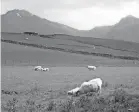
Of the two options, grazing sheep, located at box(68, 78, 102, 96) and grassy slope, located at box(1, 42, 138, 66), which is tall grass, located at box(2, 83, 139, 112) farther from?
grassy slope, located at box(1, 42, 138, 66)

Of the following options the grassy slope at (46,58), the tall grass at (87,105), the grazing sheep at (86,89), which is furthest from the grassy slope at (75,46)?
the tall grass at (87,105)

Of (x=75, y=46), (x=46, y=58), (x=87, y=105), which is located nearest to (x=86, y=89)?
(x=87, y=105)

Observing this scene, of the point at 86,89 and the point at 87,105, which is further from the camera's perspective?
the point at 86,89

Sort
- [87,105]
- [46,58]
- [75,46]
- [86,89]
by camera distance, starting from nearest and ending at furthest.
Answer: [87,105]
[86,89]
[46,58]
[75,46]

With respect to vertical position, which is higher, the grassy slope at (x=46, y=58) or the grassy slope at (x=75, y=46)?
the grassy slope at (x=75, y=46)

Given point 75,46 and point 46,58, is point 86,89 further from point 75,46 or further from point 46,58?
point 75,46

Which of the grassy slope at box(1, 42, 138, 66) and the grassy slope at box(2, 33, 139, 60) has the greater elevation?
the grassy slope at box(2, 33, 139, 60)

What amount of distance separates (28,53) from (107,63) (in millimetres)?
19740

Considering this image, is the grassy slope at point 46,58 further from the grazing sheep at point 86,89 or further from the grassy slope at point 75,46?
the grazing sheep at point 86,89

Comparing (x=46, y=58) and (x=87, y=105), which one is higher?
(x=87, y=105)

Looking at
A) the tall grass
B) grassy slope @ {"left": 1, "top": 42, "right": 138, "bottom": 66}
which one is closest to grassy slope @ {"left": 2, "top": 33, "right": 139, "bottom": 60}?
grassy slope @ {"left": 1, "top": 42, "right": 138, "bottom": 66}

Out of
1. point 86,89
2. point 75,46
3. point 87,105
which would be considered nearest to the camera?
point 87,105

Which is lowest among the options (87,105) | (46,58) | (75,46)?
(46,58)

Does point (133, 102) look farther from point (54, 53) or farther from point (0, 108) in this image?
Answer: point (54, 53)
